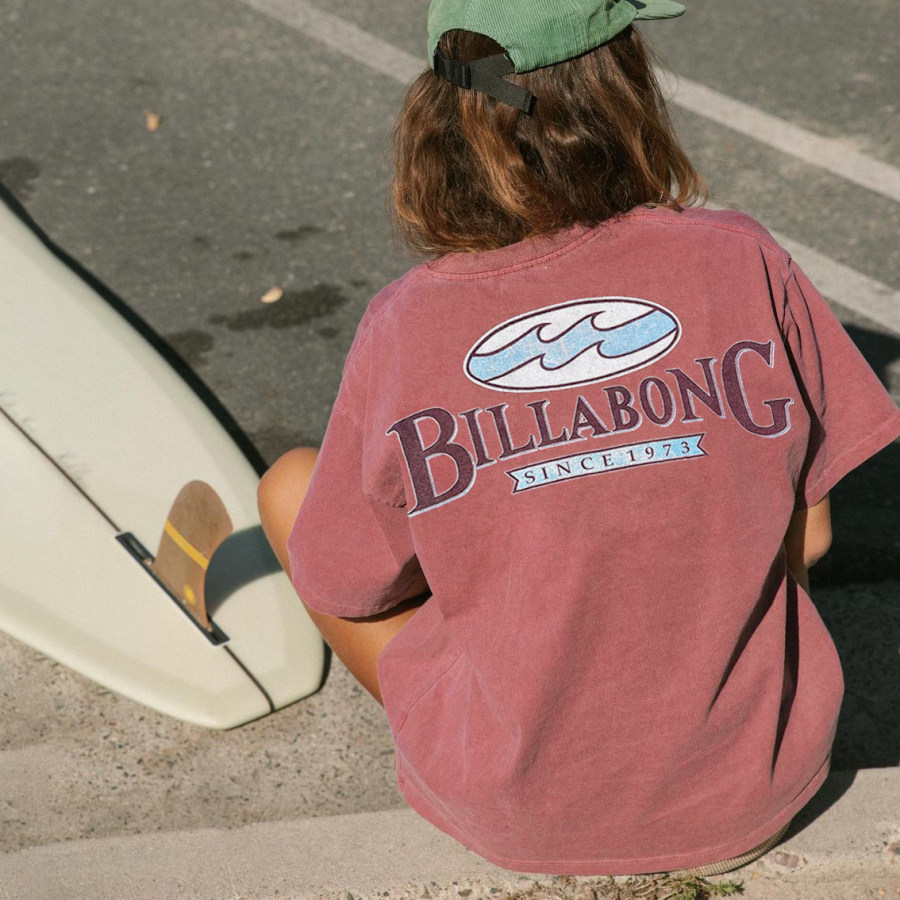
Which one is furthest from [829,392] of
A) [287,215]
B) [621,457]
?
[287,215]

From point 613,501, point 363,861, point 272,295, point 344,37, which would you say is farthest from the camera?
point 344,37

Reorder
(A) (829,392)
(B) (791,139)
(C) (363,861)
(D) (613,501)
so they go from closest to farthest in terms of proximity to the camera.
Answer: (D) (613,501) → (A) (829,392) → (C) (363,861) → (B) (791,139)

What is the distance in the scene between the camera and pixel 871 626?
2.44 metres

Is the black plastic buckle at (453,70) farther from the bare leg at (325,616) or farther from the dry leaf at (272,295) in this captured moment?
the dry leaf at (272,295)

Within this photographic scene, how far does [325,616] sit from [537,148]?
884 mm

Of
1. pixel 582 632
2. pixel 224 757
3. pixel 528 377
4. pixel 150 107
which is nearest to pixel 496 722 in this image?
pixel 582 632

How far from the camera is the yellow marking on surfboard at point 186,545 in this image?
2299 millimetres

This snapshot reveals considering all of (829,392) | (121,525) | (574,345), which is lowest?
(121,525)

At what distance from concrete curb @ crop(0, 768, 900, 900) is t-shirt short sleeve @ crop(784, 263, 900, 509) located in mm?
539

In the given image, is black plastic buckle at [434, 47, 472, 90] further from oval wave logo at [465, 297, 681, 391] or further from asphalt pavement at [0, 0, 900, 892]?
asphalt pavement at [0, 0, 900, 892]

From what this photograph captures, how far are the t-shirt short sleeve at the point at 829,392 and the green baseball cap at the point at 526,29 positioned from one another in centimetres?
37

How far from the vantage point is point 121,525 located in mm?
2553

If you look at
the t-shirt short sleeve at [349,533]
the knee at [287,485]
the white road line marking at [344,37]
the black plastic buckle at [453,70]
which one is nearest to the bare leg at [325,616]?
the knee at [287,485]

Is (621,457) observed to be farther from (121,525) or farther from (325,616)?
(121,525)
